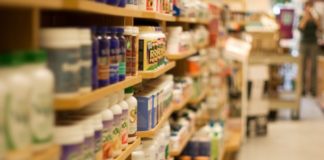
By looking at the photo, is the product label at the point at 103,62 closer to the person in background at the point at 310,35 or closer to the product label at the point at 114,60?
the product label at the point at 114,60

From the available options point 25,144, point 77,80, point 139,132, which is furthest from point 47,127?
point 139,132

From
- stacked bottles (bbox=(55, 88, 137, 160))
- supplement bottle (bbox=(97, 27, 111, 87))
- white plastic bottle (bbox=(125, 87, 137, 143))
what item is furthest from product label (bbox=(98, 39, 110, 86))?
white plastic bottle (bbox=(125, 87, 137, 143))

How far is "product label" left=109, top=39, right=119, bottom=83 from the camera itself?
6.97ft

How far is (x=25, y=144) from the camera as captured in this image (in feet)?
4.67

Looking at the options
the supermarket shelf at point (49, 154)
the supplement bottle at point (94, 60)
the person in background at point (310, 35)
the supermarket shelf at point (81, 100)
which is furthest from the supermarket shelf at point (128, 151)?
the person in background at point (310, 35)

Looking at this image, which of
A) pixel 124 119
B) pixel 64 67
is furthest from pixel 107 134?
pixel 64 67

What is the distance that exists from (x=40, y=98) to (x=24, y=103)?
0.21 feet

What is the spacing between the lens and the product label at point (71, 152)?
1.68 metres

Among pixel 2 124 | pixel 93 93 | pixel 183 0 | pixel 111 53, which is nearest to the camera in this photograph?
pixel 2 124

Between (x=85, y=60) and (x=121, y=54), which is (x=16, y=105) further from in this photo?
(x=121, y=54)

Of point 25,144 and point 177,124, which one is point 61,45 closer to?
point 25,144

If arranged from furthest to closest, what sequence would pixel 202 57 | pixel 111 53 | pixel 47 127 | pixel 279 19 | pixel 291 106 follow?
1. pixel 279 19
2. pixel 291 106
3. pixel 202 57
4. pixel 111 53
5. pixel 47 127

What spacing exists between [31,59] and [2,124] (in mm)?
193

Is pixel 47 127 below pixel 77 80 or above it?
below
